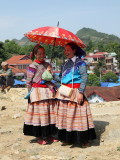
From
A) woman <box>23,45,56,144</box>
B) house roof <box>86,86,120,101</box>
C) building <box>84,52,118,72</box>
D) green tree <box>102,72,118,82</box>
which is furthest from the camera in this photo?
building <box>84,52,118,72</box>

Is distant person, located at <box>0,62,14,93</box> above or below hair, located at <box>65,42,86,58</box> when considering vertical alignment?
below

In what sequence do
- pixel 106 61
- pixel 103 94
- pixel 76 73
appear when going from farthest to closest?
pixel 106 61 → pixel 103 94 → pixel 76 73

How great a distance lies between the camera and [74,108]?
4.74 metres

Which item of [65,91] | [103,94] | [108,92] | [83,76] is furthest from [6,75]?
[103,94]

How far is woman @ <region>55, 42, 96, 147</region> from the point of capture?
15.5ft

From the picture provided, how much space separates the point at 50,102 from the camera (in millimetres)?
5066

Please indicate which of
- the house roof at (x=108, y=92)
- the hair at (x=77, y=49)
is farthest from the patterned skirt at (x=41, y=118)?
the house roof at (x=108, y=92)

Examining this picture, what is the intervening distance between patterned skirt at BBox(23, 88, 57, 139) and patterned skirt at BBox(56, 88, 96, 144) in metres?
0.22

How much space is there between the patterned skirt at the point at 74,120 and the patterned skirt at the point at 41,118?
223 mm

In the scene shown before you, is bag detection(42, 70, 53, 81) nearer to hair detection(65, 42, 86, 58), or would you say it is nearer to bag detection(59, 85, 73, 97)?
bag detection(59, 85, 73, 97)

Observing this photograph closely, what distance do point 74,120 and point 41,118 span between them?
0.63 metres

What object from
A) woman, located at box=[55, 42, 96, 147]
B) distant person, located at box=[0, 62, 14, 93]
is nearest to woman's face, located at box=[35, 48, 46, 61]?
woman, located at box=[55, 42, 96, 147]

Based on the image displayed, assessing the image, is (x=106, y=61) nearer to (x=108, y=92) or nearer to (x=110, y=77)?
(x=110, y=77)

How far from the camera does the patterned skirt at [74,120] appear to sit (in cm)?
472
